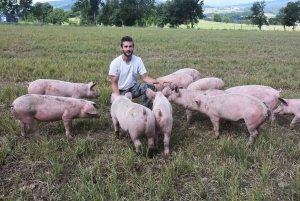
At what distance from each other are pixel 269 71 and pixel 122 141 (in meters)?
7.38

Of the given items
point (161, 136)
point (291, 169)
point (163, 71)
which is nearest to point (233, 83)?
point (163, 71)

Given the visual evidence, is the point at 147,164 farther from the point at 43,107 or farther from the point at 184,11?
the point at 184,11

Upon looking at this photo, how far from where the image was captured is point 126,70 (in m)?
6.20

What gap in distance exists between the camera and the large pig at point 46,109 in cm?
464

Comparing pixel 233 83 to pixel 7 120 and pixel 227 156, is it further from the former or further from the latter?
pixel 7 120

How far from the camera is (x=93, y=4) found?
7212cm

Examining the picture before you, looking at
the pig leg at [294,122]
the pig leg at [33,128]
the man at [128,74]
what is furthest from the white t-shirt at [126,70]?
the pig leg at [294,122]

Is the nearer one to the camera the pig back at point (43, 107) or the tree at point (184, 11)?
the pig back at point (43, 107)

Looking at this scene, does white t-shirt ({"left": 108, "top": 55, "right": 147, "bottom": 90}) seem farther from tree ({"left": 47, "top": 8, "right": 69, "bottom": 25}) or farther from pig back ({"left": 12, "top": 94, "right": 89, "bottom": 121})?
tree ({"left": 47, "top": 8, "right": 69, "bottom": 25})

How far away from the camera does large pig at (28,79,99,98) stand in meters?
6.11

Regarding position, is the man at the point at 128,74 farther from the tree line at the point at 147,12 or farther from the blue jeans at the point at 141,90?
the tree line at the point at 147,12

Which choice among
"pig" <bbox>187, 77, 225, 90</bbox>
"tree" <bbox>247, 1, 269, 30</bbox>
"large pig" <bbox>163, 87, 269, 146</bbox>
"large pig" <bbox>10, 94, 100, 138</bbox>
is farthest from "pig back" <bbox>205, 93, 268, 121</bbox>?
"tree" <bbox>247, 1, 269, 30</bbox>

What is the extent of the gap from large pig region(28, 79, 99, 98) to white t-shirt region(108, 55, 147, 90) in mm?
602

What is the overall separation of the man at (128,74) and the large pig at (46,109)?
1.00 metres
